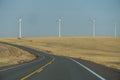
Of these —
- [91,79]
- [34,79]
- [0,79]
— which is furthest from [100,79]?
[0,79]

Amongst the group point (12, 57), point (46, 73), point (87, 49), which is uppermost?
point (46, 73)

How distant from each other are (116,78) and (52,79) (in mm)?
3293

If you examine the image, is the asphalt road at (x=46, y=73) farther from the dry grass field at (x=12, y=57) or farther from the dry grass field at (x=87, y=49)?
the dry grass field at (x=87, y=49)

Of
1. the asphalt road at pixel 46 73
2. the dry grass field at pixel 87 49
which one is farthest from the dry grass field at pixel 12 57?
the dry grass field at pixel 87 49

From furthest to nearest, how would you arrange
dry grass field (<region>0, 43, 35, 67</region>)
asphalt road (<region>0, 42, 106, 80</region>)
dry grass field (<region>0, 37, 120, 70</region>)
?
dry grass field (<region>0, 37, 120, 70</region>)
dry grass field (<region>0, 43, 35, 67</region>)
asphalt road (<region>0, 42, 106, 80</region>)

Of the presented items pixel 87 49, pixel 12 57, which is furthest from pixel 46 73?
pixel 87 49

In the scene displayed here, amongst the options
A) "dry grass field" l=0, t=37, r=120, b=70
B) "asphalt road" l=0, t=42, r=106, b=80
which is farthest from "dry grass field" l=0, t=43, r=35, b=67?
"dry grass field" l=0, t=37, r=120, b=70

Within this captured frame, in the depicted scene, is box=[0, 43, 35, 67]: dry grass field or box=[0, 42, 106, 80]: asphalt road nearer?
box=[0, 42, 106, 80]: asphalt road

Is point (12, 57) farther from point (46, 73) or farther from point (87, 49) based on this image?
point (87, 49)

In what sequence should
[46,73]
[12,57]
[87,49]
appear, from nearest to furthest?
[46,73], [12,57], [87,49]

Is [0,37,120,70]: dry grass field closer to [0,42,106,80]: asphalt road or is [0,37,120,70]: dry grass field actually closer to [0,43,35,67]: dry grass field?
[0,43,35,67]: dry grass field

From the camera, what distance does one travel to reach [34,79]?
16984mm

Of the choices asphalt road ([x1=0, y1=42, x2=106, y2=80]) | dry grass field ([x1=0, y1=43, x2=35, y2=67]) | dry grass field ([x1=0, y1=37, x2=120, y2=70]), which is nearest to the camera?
asphalt road ([x1=0, y1=42, x2=106, y2=80])

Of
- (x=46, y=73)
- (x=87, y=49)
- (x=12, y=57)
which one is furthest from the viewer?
(x=87, y=49)
